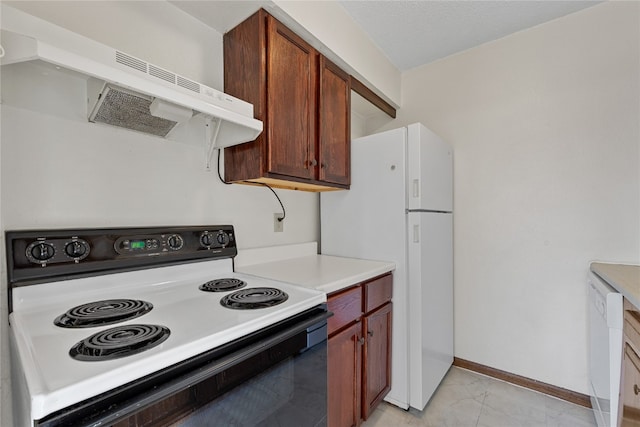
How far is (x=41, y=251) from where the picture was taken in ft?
3.03

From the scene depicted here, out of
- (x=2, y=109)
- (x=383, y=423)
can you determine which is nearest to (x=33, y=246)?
(x=2, y=109)

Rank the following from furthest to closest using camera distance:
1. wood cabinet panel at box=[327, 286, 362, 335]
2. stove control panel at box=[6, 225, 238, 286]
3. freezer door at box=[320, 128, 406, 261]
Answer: freezer door at box=[320, 128, 406, 261] → wood cabinet panel at box=[327, 286, 362, 335] → stove control panel at box=[6, 225, 238, 286]

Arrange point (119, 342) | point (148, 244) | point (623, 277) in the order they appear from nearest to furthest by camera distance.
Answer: point (119, 342) → point (148, 244) → point (623, 277)

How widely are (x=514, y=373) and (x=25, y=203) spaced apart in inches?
112

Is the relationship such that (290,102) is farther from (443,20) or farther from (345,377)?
A: (345,377)

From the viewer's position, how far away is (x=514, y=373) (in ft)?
6.65

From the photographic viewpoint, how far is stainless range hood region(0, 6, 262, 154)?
738 mm

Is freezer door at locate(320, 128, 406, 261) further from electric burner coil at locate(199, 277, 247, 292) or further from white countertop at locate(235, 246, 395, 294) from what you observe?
electric burner coil at locate(199, 277, 247, 292)

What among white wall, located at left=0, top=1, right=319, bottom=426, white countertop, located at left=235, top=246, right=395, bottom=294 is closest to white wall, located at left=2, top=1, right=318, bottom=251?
white wall, located at left=0, top=1, right=319, bottom=426

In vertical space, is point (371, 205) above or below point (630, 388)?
above

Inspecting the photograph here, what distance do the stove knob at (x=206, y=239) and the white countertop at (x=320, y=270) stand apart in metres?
0.24

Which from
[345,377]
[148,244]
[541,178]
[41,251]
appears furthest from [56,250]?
[541,178]

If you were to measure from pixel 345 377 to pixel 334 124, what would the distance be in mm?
1435

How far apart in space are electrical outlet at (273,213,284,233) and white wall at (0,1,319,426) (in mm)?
260
